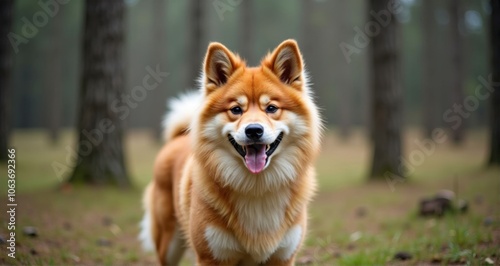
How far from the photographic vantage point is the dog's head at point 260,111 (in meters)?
3.12

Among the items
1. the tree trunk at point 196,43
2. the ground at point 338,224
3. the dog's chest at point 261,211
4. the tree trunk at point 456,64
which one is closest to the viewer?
the dog's chest at point 261,211

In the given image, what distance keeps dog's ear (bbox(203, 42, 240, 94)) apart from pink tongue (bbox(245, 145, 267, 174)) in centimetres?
69

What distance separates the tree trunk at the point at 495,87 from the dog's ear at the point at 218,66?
8158mm

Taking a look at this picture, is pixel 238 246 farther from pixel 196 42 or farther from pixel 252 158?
pixel 196 42

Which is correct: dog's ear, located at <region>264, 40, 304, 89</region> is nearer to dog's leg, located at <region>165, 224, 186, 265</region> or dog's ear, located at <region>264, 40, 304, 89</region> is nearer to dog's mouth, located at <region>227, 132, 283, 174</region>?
dog's mouth, located at <region>227, 132, 283, 174</region>

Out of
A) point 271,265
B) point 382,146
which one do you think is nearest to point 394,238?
point 271,265

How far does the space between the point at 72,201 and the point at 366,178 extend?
598cm

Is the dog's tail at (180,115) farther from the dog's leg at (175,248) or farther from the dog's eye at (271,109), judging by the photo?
the dog's eye at (271,109)

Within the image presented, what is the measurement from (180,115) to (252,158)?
1.79 metres

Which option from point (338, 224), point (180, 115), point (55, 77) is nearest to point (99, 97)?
point (180, 115)

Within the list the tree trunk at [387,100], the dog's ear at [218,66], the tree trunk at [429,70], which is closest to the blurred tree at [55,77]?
the tree trunk at [387,100]

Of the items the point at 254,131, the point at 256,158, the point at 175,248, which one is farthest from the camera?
the point at 175,248

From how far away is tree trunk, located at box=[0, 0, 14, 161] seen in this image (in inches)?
457

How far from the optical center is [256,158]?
3.11 m
